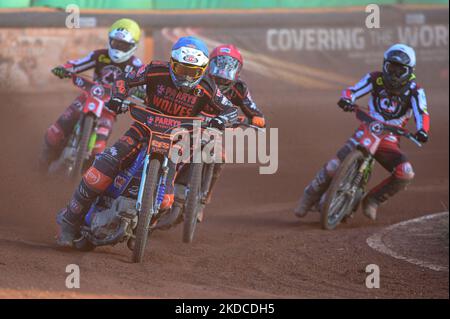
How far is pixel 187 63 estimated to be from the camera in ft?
27.5

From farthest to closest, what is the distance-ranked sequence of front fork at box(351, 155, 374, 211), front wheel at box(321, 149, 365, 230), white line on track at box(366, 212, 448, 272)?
front fork at box(351, 155, 374, 211) → front wheel at box(321, 149, 365, 230) → white line on track at box(366, 212, 448, 272)

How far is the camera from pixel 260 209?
1269 cm

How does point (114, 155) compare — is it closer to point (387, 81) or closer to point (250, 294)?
point (250, 294)

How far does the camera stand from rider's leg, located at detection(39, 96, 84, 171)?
11.8 m

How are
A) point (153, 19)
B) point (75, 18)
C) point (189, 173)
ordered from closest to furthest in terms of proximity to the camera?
point (189, 173), point (75, 18), point (153, 19)

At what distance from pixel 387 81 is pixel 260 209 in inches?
102

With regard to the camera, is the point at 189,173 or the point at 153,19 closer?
the point at 189,173

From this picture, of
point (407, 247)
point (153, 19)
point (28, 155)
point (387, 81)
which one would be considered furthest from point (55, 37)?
point (407, 247)

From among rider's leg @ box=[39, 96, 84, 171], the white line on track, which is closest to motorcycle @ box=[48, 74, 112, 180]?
rider's leg @ box=[39, 96, 84, 171]

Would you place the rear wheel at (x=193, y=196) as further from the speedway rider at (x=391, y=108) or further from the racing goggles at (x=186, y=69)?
the speedway rider at (x=391, y=108)

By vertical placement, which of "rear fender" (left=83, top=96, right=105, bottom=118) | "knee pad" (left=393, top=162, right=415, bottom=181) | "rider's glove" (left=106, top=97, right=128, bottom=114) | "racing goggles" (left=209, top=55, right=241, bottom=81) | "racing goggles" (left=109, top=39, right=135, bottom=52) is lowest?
"knee pad" (left=393, top=162, right=415, bottom=181)

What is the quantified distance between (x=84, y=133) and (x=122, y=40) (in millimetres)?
1413

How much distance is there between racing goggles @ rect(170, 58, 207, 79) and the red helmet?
2022 millimetres

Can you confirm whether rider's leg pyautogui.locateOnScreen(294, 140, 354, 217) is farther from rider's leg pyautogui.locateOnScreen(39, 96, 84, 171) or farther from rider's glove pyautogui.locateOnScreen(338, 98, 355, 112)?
rider's leg pyautogui.locateOnScreen(39, 96, 84, 171)
